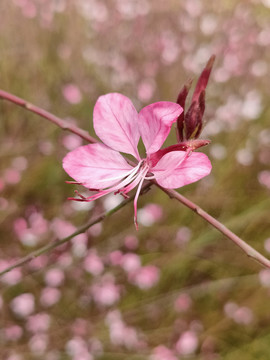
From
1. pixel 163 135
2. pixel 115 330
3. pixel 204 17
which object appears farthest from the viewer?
pixel 204 17

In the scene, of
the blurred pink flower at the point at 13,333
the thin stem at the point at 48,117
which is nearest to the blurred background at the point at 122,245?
the blurred pink flower at the point at 13,333

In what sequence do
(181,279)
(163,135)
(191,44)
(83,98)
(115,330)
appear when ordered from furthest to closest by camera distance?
(191,44)
(83,98)
(181,279)
(115,330)
(163,135)

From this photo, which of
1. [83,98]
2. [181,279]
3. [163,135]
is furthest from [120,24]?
[163,135]

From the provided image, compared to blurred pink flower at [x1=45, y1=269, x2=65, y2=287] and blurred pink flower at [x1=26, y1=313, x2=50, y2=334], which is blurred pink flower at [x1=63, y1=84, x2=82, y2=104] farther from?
blurred pink flower at [x1=26, y1=313, x2=50, y2=334]

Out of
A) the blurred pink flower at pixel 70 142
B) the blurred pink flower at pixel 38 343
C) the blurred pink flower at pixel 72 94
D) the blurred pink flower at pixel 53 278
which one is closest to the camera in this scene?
the blurred pink flower at pixel 38 343

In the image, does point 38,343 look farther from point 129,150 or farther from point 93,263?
point 129,150

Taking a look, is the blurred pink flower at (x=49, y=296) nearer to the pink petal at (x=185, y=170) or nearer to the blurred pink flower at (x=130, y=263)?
the blurred pink flower at (x=130, y=263)

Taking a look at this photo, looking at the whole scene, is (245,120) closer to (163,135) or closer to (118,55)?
(118,55)
